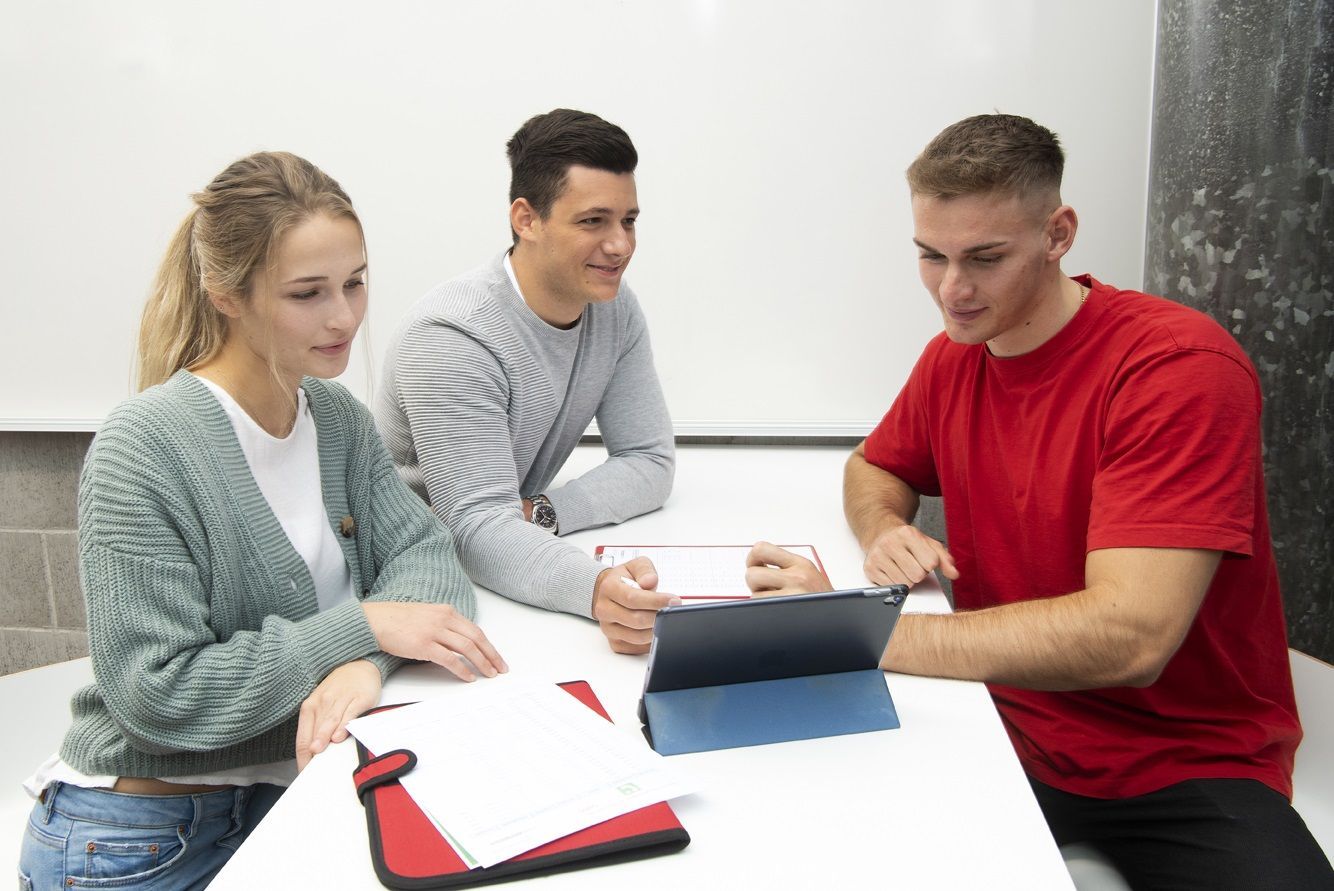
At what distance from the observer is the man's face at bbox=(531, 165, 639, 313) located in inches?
69.2

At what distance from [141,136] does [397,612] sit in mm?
2007

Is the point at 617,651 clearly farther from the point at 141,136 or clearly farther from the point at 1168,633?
the point at 141,136

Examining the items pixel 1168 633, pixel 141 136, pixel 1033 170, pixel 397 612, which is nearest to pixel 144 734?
pixel 397 612

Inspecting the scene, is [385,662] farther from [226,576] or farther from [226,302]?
[226,302]

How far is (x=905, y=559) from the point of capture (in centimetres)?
138

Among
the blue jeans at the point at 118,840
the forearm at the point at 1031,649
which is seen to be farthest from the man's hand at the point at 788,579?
the blue jeans at the point at 118,840

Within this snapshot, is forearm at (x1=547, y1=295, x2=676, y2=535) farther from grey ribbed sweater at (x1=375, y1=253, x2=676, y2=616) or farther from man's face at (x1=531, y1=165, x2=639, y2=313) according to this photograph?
man's face at (x1=531, y1=165, x2=639, y2=313)

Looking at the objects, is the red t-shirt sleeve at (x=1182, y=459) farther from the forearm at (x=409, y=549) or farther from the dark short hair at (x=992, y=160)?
the forearm at (x=409, y=549)

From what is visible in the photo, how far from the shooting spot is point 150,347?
126 centimetres

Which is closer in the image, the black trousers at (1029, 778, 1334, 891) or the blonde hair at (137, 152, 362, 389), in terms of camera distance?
the black trousers at (1029, 778, 1334, 891)

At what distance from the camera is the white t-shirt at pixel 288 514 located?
1.13 meters

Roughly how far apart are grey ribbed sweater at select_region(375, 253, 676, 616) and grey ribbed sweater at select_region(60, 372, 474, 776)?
19 cm

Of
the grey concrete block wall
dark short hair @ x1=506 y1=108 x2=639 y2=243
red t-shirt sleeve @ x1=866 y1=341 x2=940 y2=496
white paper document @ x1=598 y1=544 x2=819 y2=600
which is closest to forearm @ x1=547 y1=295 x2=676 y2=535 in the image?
white paper document @ x1=598 y1=544 x2=819 y2=600

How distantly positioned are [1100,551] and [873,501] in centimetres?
49
